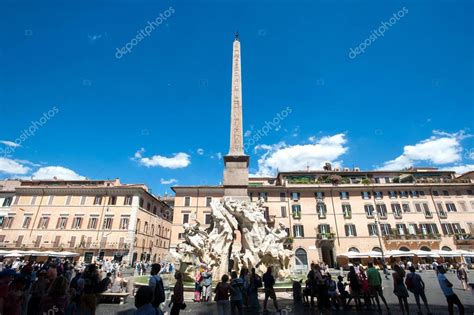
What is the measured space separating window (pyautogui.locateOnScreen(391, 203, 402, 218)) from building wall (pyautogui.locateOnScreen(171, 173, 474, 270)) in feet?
0.73

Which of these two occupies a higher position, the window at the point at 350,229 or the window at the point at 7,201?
the window at the point at 7,201

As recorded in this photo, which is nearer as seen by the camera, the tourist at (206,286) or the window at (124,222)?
the tourist at (206,286)

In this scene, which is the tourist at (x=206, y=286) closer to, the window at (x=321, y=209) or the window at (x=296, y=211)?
the window at (x=296, y=211)

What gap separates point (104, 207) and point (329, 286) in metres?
30.3

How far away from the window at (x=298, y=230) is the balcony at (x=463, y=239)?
55.4ft

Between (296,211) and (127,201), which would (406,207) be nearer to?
(296,211)

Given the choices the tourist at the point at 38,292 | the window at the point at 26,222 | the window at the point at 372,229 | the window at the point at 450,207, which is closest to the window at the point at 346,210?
the window at the point at 372,229

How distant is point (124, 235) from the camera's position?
29906 mm

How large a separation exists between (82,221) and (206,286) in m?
28.5

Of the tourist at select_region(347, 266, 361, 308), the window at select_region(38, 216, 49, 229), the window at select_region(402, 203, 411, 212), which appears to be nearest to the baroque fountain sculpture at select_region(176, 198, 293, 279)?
the tourist at select_region(347, 266, 361, 308)

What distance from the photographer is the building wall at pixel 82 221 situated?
29438 mm

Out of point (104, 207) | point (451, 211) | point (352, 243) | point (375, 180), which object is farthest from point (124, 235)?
point (451, 211)

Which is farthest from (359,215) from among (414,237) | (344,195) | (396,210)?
(414,237)

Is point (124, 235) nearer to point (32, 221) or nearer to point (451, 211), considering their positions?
point (32, 221)
